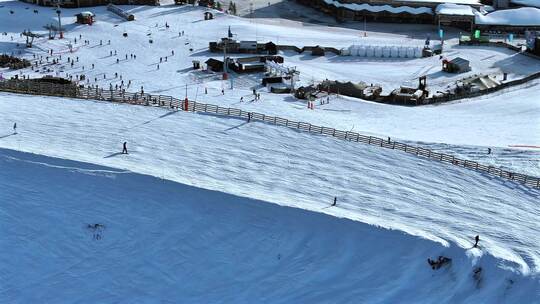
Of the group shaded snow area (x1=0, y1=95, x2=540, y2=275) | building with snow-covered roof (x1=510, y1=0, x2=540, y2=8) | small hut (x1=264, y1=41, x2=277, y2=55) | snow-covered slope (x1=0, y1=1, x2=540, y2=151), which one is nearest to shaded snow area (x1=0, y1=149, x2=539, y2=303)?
shaded snow area (x1=0, y1=95, x2=540, y2=275)

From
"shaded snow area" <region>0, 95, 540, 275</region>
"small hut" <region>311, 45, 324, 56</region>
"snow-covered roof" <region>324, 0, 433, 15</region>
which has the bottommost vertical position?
"shaded snow area" <region>0, 95, 540, 275</region>

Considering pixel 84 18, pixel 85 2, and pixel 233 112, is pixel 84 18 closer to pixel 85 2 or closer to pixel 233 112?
pixel 85 2

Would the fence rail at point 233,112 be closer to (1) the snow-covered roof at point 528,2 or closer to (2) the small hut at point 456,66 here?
(2) the small hut at point 456,66

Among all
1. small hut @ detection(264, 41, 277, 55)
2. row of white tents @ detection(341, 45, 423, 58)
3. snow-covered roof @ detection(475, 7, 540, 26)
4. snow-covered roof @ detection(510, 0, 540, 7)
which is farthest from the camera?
snow-covered roof @ detection(510, 0, 540, 7)

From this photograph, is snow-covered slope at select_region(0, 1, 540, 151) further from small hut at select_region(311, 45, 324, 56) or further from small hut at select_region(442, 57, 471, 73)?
small hut at select_region(442, 57, 471, 73)

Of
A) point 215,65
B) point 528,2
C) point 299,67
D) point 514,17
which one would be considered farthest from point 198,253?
point 528,2

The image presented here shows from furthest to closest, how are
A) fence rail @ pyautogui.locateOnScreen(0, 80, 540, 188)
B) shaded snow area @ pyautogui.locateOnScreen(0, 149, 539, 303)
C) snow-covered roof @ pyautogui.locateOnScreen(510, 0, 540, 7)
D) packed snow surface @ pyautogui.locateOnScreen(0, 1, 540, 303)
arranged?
snow-covered roof @ pyautogui.locateOnScreen(510, 0, 540, 7) → fence rail @ pyautogui.locateOnScreen(0, 80, 540, 188) → packed snow surface @ pyautogui.locateOnScreen(0, 1, 540, 303) → shaded snow area @ pyautogui.locateOnScreen(0, 149, 539, 303)
